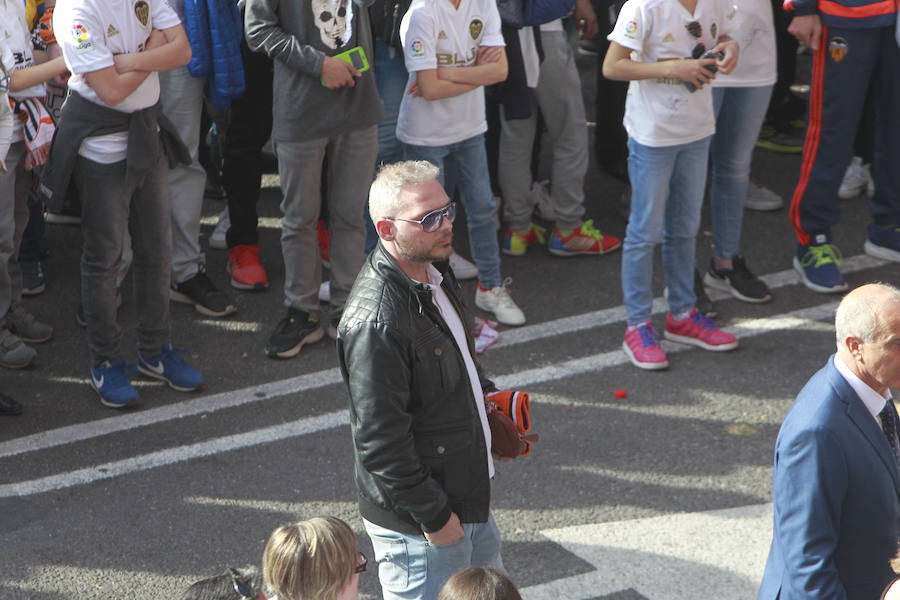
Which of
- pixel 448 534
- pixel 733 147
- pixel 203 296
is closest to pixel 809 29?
pixel 733 147

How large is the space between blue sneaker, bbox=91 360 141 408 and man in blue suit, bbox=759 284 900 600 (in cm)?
358

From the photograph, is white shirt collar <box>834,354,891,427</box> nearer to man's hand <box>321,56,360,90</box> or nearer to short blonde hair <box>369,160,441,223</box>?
short blonde hair <box>369,160,441,223</box>

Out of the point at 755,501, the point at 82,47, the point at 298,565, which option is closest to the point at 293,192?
the point at 82,47

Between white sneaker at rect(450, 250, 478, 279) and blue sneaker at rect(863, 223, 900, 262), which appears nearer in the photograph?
white sneaker at rect(450, 250, 478, 279)

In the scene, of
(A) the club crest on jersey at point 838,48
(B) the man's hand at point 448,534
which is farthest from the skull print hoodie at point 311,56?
(B) the man's hand at point 448,534

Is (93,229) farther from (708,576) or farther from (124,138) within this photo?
(708,576)

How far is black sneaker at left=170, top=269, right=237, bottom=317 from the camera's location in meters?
6.70

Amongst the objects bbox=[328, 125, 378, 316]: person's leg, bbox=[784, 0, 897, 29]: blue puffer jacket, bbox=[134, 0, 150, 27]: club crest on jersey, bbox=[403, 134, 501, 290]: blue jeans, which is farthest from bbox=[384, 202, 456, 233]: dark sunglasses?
bbox=[784, 0, 897, 29]: blue puffer jacket

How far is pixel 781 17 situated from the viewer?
8.67 metres

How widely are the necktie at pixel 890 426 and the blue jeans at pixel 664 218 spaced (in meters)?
2.77

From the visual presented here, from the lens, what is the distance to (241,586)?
3.05m

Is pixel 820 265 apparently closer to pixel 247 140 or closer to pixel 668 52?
pixel 668 52

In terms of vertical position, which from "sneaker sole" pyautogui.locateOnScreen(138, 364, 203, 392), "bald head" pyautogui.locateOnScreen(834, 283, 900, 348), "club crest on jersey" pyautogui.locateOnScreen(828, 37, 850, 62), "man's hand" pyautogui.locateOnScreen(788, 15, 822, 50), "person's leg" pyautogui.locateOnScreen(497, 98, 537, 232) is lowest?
"sneaker sole" pyautogui.locateOnScreen(138, 364, 203, 392)

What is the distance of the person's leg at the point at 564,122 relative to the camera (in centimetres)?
717
